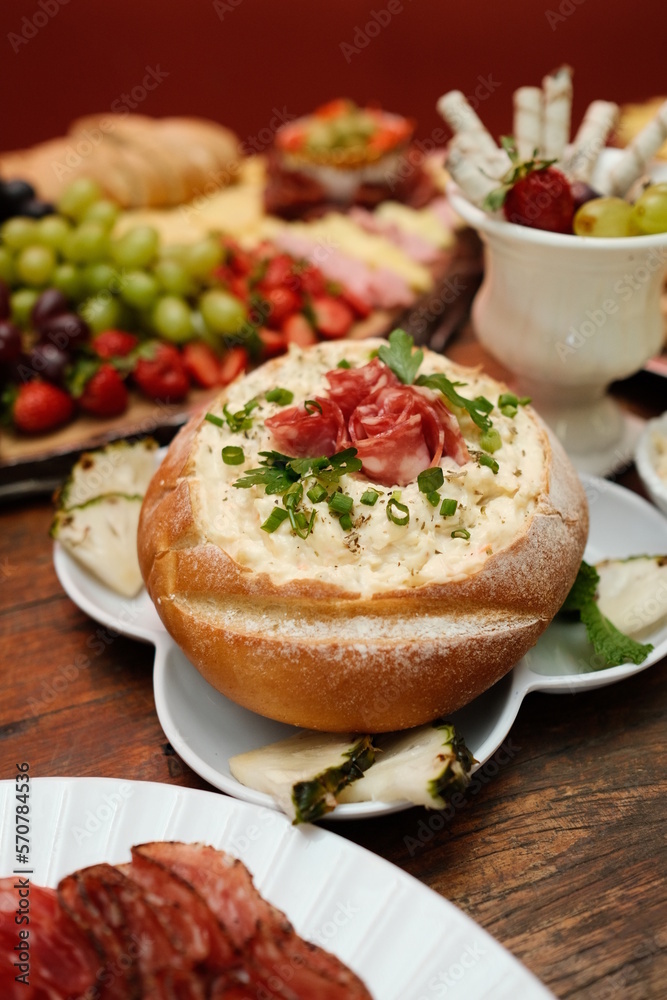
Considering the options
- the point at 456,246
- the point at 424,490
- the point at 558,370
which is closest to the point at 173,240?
the point at 456,246

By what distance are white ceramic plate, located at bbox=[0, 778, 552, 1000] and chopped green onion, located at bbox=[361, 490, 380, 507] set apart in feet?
1.87

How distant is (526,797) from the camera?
163 centimetres

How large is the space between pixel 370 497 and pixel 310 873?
653 millimetres

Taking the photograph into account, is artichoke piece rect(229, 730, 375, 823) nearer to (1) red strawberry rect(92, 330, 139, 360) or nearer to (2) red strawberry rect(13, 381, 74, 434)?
(2) red strawberry rect(13, 381, 74, 434)

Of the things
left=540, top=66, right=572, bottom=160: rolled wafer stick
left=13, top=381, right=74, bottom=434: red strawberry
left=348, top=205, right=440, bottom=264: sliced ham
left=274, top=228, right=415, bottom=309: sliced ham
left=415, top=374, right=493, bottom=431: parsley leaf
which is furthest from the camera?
left=348, top=205, right=440, bottom=264: sliced ham

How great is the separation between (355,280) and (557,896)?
7.36 feet

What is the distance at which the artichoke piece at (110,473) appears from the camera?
2.07m

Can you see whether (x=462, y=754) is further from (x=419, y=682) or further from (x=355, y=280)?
(x=355, y=280)

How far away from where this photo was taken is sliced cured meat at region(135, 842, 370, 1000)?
1.22 m

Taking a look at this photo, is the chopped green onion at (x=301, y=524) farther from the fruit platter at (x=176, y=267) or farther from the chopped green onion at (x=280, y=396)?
the fruit platter at (x=176, y=267)

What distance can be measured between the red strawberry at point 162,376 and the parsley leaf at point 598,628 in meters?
1.43
